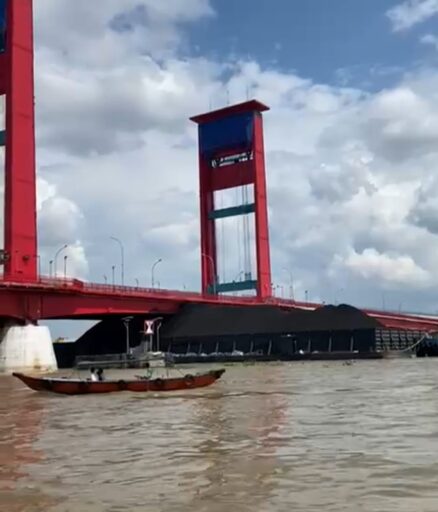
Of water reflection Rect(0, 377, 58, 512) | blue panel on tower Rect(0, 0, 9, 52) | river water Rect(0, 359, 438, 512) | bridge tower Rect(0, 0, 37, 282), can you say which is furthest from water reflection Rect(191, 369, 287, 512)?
blue panel on tower Rect(0, 0, 9, 52)

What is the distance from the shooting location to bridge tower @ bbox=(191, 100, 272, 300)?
107 m

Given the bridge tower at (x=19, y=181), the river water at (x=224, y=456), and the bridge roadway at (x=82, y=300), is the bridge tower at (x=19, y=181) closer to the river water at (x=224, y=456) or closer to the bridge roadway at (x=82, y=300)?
the bridge roadway at (x=82, y=300)

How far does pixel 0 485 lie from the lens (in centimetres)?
1427

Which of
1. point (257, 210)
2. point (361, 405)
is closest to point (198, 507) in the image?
point (361, 405)

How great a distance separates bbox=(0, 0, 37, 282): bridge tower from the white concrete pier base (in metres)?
4.80

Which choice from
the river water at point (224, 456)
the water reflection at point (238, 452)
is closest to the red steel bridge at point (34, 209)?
the river water at point (224, 456)

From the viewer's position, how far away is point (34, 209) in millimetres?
69438

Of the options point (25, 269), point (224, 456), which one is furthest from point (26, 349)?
point (224, 456)

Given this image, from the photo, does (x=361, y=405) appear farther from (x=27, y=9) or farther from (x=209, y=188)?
(x=209, y=188)

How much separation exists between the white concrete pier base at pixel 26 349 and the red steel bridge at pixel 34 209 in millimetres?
1344

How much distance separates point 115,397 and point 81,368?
4353cm

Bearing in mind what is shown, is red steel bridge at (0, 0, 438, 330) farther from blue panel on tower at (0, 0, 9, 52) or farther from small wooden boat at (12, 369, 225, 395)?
small wooden boat at (12, 369, 225, 395)

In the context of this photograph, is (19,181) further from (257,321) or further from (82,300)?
(257,321)

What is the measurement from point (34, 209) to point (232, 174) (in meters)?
45.0
